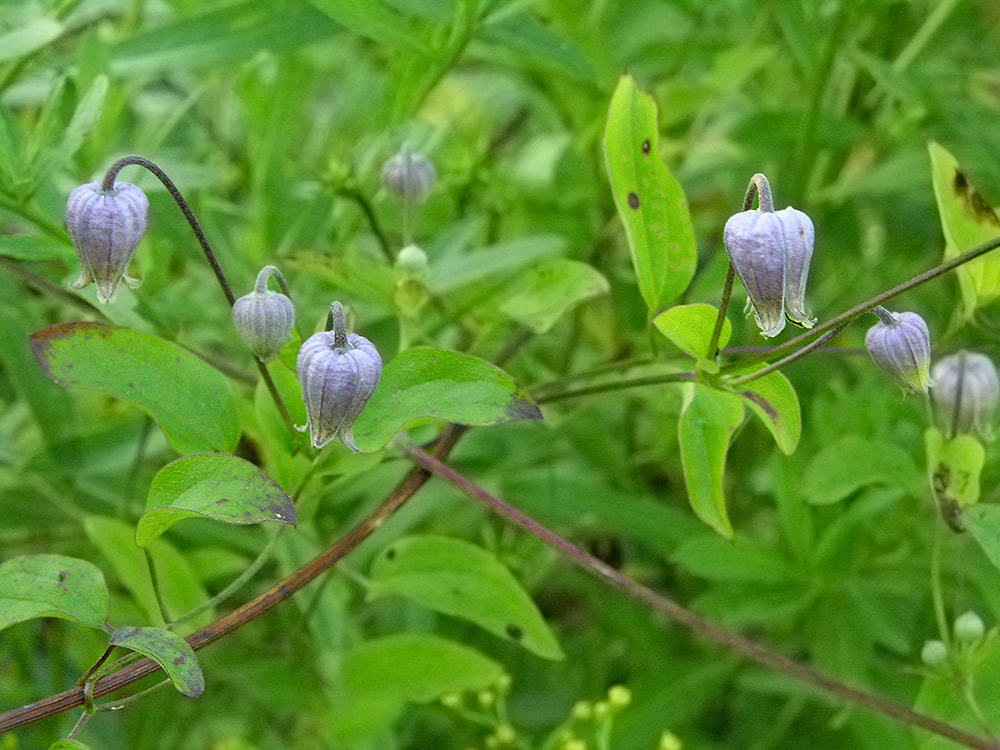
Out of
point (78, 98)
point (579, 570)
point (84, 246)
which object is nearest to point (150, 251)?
point (78, 98)

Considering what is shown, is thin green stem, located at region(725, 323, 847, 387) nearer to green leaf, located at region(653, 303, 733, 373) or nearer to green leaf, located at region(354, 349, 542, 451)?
green leaf, located at region(653, 303, 733, 373)

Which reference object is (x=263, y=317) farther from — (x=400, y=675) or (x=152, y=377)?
(x=400, y=675)

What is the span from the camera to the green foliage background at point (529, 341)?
90 cm

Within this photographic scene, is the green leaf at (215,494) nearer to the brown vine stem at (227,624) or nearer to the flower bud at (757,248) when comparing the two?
the brown vine stem at (227,624)

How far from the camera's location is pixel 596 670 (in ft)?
3.75

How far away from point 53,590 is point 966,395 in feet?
1.81

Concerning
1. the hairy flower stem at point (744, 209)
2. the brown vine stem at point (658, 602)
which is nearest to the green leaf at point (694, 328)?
the hairy flower stem at point (744, 209)

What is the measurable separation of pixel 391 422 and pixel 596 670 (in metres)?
0.54

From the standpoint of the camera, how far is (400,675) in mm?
884

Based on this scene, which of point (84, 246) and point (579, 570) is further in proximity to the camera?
point (579, 570)

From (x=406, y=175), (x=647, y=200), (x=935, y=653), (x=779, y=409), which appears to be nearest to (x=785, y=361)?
(x=779, y=409)

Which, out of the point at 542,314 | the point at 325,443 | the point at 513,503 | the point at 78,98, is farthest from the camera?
the point at 513,503

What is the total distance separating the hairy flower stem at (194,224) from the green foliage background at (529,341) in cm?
5

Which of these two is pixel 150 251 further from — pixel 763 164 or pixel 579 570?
pixel 763 164
